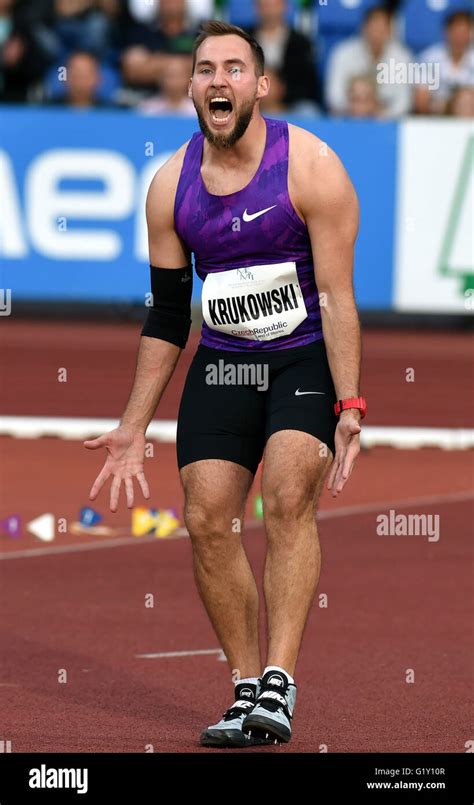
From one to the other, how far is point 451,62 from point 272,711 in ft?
48.0

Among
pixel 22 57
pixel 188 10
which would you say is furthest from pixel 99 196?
pixel 188 10

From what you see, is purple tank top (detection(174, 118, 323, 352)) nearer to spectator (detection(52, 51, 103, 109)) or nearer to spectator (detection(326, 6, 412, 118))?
spectator (detection(52, 51, 103, 109))

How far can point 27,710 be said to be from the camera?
7.10 meters

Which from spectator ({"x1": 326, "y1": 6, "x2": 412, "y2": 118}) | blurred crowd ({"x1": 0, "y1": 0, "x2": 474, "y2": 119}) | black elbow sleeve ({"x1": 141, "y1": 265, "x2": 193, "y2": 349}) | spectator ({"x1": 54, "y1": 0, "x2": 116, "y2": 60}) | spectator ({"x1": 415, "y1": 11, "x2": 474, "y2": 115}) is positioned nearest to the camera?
black elbow sleeve ({"x1": 141, "y1": 265, "x2": 193, "y2": 349})

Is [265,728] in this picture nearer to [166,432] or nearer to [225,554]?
[225,554]

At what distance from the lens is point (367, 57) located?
19922mm

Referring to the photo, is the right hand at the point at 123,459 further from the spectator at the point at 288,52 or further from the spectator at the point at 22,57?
the spectator at the point at 22,57

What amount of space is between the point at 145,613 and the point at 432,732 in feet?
8.16

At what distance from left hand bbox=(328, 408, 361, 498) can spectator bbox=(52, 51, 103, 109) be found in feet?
42.9

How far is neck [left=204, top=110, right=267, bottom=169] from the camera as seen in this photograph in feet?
21.4

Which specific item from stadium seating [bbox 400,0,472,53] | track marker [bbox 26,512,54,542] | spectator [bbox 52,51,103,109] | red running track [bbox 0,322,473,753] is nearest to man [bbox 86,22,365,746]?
red running track [bbox 0,322,473,753]

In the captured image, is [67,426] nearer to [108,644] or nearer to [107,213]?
[107,213]

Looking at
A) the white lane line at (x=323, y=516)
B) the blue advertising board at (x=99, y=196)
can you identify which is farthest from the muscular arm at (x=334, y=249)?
the blue advertising board at (x=99, y=196)

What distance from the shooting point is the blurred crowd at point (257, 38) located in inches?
757
